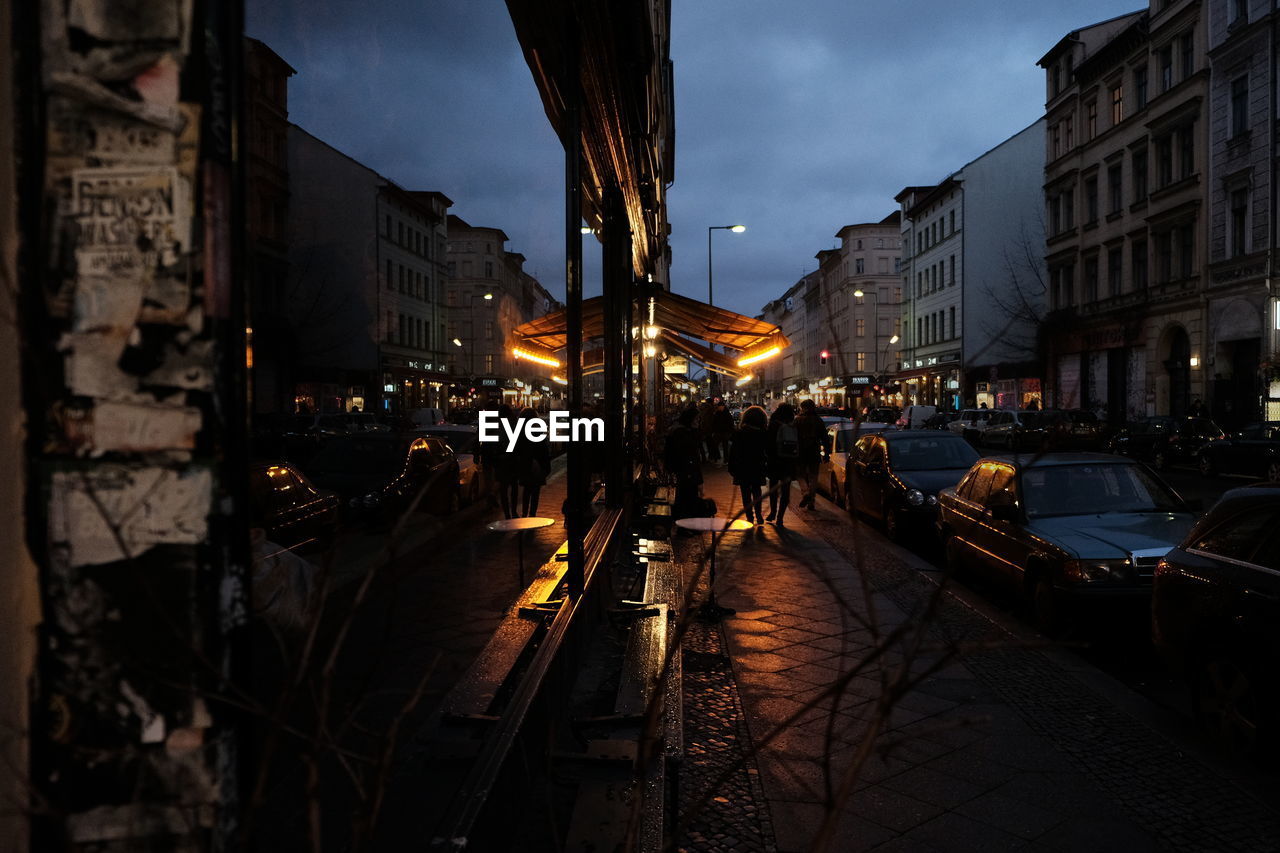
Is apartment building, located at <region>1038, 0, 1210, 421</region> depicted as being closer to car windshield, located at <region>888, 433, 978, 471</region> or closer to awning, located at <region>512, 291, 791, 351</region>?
awning, located at <region>512, 291, 791, 351</region>

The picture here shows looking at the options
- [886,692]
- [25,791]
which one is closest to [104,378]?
[25,791]

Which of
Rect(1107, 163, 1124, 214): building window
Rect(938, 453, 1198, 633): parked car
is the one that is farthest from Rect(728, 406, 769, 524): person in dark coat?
Rect(1107, 163, 1124, 214): building window

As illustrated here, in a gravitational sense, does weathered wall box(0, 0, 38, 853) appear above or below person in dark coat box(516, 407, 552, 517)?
above

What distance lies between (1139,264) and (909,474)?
2934cm

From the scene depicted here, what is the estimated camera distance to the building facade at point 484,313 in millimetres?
49781

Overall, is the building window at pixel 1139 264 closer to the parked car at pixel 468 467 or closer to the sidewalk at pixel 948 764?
the parked car at pixel 468 467

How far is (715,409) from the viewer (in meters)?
24.1

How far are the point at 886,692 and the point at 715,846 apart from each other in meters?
2.62

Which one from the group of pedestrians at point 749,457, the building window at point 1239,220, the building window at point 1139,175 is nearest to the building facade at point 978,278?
the building window at point 1139,175

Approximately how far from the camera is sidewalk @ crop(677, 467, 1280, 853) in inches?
150

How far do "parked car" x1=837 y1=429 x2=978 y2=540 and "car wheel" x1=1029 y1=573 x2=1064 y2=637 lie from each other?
4.43 meters

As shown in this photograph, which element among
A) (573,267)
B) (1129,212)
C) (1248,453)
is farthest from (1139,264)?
(573,267)

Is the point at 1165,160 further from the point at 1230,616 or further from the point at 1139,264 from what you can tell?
the point at 1230,616

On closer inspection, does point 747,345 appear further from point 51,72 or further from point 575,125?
point 51,72
